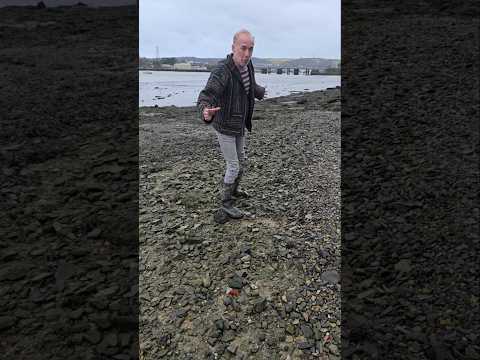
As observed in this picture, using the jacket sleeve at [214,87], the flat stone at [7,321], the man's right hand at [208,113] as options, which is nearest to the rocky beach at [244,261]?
the flat stone at [7,321]

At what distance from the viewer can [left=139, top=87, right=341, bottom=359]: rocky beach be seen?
12.0 ft

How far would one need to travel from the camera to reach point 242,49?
416 centimetres

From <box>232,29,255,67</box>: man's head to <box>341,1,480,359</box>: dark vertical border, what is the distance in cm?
286

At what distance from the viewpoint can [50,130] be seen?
956 cm

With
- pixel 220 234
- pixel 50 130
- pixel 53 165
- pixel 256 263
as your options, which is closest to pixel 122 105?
pixel 50 130

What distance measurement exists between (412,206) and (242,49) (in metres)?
3.62

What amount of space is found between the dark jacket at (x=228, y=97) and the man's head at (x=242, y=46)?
0.15 meters

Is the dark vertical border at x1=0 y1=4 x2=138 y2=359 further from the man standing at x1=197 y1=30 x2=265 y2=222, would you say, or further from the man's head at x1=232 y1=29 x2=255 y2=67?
the man's head at x1=232 y1=29 x2=255 y2=67

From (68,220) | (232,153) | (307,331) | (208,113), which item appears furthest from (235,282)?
(68,220)

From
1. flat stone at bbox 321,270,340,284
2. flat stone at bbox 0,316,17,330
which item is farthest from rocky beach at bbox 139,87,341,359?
flat stone at bbox 0,316,17,330

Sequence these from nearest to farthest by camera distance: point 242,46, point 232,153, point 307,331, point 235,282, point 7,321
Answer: point 307,331
point 7,321
point 242,46
point 235,282
point 232,153

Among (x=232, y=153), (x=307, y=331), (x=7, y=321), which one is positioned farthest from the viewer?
(x=232, y=153)

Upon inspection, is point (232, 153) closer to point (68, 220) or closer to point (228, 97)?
point (228, 97)

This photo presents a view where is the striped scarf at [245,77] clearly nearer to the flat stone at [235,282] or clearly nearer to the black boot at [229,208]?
the black boot at [229,208]
